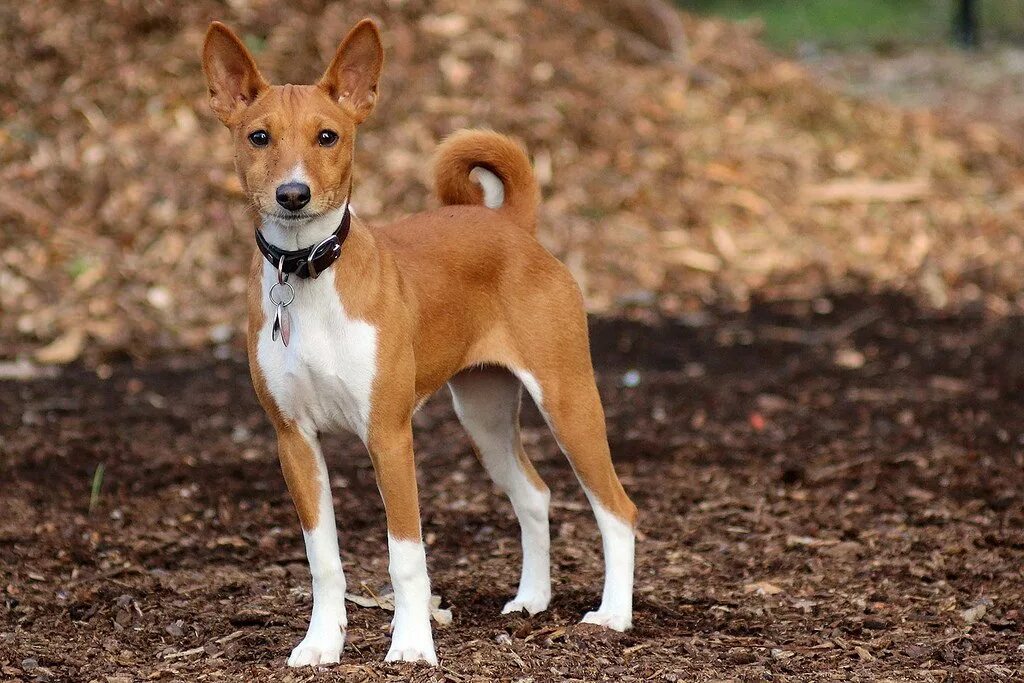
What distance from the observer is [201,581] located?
504cm

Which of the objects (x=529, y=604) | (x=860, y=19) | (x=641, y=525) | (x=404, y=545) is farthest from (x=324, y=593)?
(x=860, y=19)

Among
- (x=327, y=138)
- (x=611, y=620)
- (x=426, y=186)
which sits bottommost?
(x=611, y=620)

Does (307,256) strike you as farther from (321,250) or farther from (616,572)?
(616,572)

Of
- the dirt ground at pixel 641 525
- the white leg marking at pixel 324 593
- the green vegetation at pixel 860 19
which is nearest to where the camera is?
the white leg marking at pixel 324 593

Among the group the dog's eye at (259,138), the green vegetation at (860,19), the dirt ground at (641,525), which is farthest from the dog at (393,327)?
the green vegetation at (860,19)

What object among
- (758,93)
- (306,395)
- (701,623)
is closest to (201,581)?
(306,395)

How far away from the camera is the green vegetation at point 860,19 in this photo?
1831 cm

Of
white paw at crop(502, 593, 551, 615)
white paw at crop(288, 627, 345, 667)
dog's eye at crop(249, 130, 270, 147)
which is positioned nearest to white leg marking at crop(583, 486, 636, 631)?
white paw at crop(502, 593, 551, 615)

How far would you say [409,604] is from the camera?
13.3 feet

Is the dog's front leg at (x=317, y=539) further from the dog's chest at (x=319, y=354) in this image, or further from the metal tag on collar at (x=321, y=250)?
the metal tag on collar at (x=321, y=250)

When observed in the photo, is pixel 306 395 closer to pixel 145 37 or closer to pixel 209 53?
pixel 209 53

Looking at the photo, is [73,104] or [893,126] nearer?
[73,104]

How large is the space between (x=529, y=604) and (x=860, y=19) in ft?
55.6

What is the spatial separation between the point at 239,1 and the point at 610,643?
7.30 m
